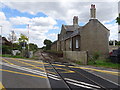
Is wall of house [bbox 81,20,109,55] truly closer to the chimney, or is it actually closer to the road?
the chimney

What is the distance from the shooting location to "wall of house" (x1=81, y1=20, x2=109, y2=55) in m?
23.5

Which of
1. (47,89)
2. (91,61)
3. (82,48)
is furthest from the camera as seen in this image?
(82,48)

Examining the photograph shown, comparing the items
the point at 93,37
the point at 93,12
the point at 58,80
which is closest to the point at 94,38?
the point at 93,37

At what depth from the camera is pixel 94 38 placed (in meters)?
Result: 23.8

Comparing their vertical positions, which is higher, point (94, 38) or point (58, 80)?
point (94, 38)

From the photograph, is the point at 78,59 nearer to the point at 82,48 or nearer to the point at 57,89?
the point at 82,48

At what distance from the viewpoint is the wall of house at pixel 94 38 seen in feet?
77.0

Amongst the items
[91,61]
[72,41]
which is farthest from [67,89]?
[72,41]

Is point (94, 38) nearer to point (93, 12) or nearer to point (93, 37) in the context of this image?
point (93, 37)

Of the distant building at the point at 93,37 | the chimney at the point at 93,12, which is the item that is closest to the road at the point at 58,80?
the distant building at the point at 93,37

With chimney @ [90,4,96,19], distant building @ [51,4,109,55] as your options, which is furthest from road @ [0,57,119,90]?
chimney @ [90,4,96,19]

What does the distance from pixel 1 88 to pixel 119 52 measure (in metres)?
15.6

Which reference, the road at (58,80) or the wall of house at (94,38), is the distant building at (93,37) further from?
the road at (58,80)

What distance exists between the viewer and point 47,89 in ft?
19.3
